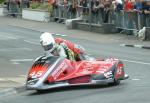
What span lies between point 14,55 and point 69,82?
365 inches

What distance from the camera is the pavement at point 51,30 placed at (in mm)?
14561

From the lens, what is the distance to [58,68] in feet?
44.2

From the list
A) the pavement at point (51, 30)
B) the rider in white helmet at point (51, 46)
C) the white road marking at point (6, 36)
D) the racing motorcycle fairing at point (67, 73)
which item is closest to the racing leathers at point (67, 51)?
the rider in white helmet at point (51, 46)

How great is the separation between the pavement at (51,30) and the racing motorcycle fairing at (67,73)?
1.02 meters

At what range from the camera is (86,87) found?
45.9ft

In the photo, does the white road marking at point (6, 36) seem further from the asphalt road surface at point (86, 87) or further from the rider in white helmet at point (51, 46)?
the rider in white helmet at point (51, 46)

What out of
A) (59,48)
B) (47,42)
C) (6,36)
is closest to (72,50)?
(59,48)

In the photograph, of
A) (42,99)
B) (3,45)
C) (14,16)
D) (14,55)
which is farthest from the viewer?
(14,16)

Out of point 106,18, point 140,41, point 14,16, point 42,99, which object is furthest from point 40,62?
point 14,16

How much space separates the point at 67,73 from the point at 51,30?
22.2 metres

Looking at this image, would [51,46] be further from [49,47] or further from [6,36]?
[6,36]

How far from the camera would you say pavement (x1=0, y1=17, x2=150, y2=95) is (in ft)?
47.8

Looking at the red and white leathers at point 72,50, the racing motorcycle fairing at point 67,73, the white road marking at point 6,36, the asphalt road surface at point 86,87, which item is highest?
the red and white leathers at point 72,50

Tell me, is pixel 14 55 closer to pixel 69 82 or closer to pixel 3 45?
pixel 3 45
